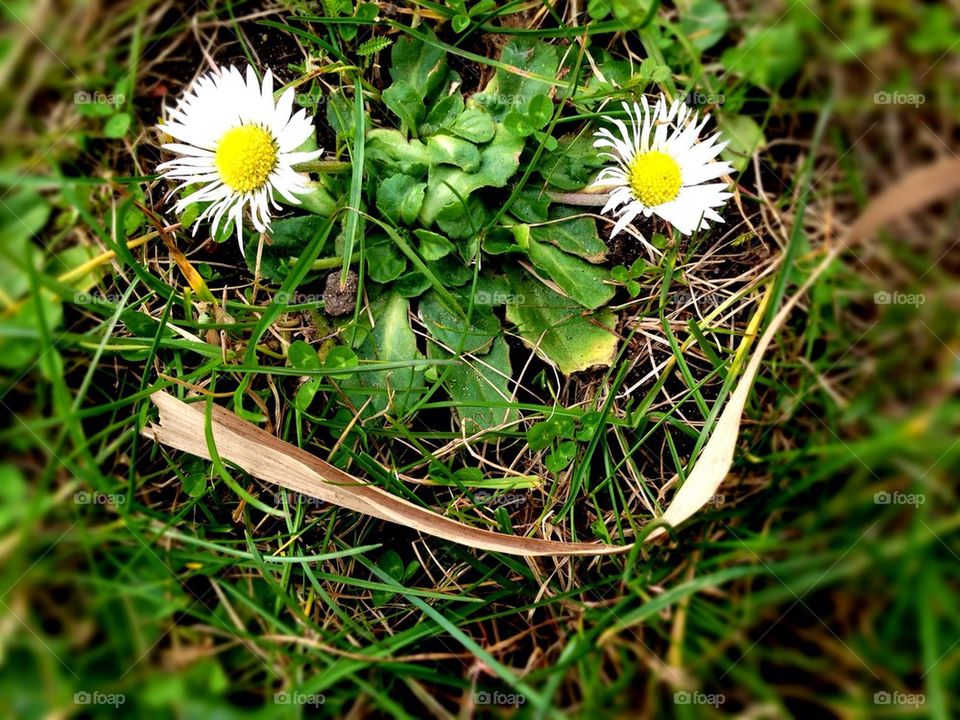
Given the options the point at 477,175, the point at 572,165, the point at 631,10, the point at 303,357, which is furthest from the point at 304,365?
the point at 631,10

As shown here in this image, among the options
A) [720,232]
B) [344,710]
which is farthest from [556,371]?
[344,710]

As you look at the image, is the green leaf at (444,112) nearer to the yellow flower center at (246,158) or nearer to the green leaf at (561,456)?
the yellow flower center at (246,158)

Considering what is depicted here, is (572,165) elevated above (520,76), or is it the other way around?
(520,76)

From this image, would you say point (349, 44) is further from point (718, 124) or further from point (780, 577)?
point (780, 577)

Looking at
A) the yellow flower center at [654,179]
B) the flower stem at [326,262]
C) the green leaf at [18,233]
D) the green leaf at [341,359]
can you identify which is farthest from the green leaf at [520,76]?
the green leaf at [18,233]

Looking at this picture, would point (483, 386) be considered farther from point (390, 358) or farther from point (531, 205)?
point (531, 205)
